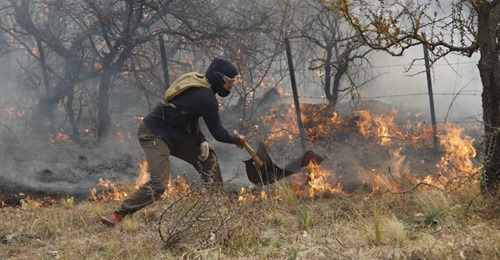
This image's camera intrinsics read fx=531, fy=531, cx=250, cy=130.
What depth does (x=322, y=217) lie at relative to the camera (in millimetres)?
5102

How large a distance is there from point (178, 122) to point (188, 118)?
0.35ft

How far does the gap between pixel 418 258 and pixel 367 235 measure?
65cm

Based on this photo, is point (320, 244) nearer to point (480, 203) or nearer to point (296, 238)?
point (296, 238)

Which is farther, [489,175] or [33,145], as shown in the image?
[33,145]

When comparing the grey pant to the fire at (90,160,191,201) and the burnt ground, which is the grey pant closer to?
the fire at (90,160,191,201)

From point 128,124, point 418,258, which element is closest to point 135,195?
point 418,258

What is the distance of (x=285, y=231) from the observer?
4688mm

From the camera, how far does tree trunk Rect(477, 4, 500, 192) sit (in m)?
4.86

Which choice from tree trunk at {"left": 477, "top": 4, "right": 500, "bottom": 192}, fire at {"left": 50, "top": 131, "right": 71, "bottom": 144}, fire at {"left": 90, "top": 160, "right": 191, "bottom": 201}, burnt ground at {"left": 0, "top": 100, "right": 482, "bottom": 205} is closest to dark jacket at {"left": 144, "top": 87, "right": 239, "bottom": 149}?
fire at {"left": 90, "top": 160, "right": 191, "bottom": 201}

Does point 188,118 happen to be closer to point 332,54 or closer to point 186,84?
point 186,84

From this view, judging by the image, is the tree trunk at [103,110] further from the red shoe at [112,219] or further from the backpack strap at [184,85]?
the backpack strap at [184,85]

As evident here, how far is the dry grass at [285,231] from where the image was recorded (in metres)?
3.74

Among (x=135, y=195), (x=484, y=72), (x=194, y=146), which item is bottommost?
(x=135, y=195)

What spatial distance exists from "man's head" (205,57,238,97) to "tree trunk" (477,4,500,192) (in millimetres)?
2337
